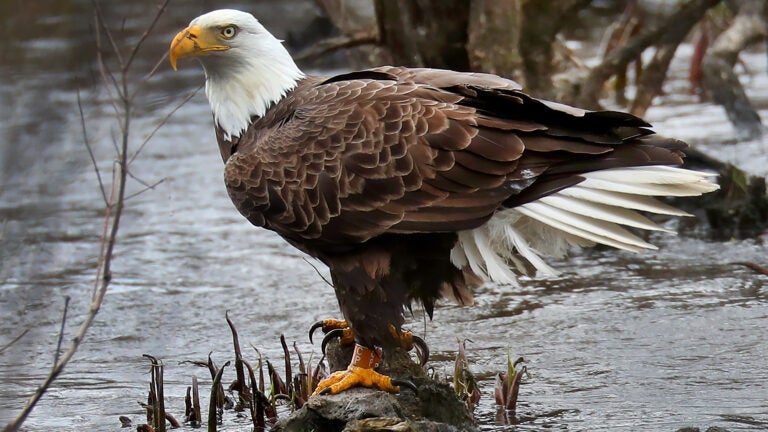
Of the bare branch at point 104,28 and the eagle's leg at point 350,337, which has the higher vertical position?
the bare branch at point 104,28

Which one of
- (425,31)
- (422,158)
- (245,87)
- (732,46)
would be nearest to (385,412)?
(422,158)

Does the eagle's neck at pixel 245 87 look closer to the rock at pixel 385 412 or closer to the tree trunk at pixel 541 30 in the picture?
the rock at pixel 385 412

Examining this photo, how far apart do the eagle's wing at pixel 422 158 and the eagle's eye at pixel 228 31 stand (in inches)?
23.3

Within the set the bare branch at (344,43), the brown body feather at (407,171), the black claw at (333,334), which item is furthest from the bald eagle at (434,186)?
the bare branch at (344,43)

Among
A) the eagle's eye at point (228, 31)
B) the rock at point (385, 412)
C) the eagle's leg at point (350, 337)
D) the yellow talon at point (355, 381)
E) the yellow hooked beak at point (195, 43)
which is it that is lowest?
the rock at point (385, 412)

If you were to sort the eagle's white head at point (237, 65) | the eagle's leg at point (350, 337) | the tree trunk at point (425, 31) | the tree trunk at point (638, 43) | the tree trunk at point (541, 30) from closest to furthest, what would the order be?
the eagle's leg at point (350, 337)
the eagle's white head at point (237, 65)
the tree trunk at point (425, 31)
the tree trunk at point (638, 43)
the tree trunk at point (541, 30)

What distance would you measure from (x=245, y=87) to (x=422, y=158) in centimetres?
97

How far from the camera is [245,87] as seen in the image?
199 inches

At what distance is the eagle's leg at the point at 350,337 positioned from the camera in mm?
4707

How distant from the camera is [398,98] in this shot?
4.59 meters

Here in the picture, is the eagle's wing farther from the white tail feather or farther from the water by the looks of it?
the water

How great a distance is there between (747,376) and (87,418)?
2608 mm

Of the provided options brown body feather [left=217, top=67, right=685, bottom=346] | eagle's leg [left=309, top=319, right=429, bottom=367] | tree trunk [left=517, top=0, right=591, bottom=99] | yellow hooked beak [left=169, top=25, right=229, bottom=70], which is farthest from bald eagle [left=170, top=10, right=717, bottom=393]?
tree trunk [left=517, top=0, right=591, bottom=99]

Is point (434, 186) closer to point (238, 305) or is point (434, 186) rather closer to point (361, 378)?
point (361, 378)
